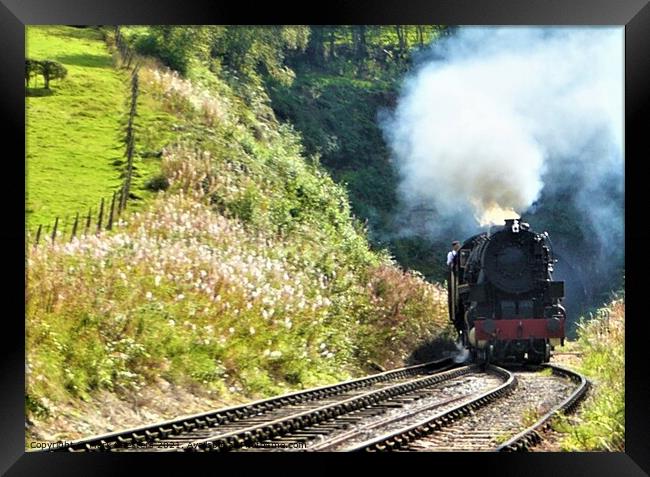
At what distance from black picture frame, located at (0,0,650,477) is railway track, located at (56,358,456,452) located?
0.20 meters

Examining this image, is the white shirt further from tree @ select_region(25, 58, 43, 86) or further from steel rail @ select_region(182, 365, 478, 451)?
tree @ select_region(25, 58, 43, 86)

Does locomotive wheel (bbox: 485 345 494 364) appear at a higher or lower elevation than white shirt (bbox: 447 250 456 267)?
lower

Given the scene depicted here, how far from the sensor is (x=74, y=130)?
12.0 m

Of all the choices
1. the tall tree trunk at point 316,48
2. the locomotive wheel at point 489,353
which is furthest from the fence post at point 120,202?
the locomotive wheel at point 489,353

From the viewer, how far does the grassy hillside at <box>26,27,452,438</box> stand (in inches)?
429

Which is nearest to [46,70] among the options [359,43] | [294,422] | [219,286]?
[219,286]

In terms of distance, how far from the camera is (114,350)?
11016mm

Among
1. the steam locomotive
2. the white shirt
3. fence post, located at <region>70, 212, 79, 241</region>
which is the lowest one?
the steam locomotive

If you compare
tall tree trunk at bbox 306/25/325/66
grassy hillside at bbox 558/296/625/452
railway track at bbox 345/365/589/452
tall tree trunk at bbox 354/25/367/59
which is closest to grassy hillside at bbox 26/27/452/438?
tall tree trunk at bbox 306/25/325/66

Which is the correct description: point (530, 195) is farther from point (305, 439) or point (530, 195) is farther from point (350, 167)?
point (305, 439)

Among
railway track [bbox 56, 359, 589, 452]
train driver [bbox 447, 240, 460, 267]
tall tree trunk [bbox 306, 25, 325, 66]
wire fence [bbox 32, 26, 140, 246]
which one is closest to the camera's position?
railway track [bbox 56, 359, 589, 452]

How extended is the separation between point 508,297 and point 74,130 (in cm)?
670

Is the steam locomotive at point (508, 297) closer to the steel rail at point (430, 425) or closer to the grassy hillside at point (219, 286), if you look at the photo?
the grassy hillside at point (219, 286)
